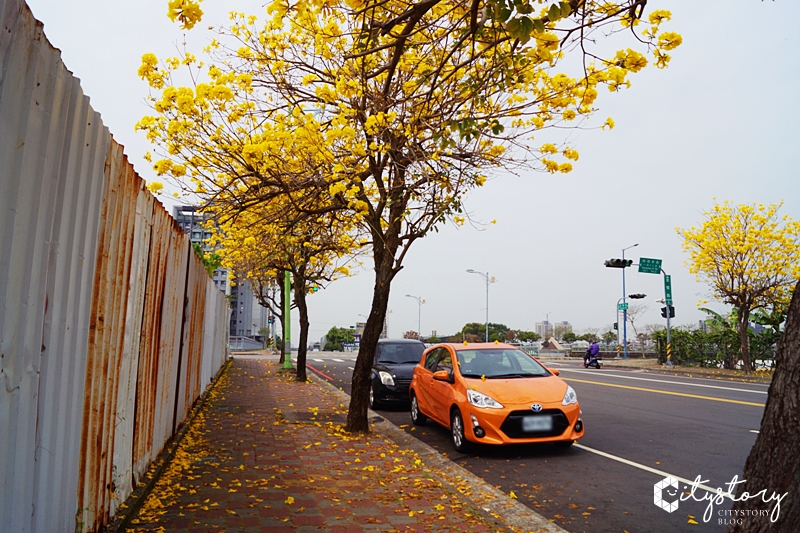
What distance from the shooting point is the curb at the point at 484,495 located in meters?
5.16

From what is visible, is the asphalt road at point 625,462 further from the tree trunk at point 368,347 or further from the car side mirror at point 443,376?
the tree trunk at point 368,347

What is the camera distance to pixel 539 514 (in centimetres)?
556

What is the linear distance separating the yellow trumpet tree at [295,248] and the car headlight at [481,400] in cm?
383

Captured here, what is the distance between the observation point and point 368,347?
953cm

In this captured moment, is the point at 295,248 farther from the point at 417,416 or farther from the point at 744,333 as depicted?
the point at 744,333

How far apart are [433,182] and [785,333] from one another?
6.53 m

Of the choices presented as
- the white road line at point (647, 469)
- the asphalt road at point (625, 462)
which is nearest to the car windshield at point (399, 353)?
the asphalt road at point (625, 462)

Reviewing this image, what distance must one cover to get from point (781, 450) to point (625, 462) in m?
5.75

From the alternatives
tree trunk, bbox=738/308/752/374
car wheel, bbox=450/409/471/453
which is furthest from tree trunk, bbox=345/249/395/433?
tree trunk, bbox=738/308/752/374

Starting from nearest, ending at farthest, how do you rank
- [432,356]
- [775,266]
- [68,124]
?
[68,124] → [432,356] → [775,266]

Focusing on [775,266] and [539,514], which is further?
[775,266]

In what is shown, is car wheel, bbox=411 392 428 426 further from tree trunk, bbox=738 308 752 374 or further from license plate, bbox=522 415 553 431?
tree trunk, bbox=738 308 752 374

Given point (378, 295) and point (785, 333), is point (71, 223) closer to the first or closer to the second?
point (785, 333)

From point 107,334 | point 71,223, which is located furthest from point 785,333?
point 107,334
